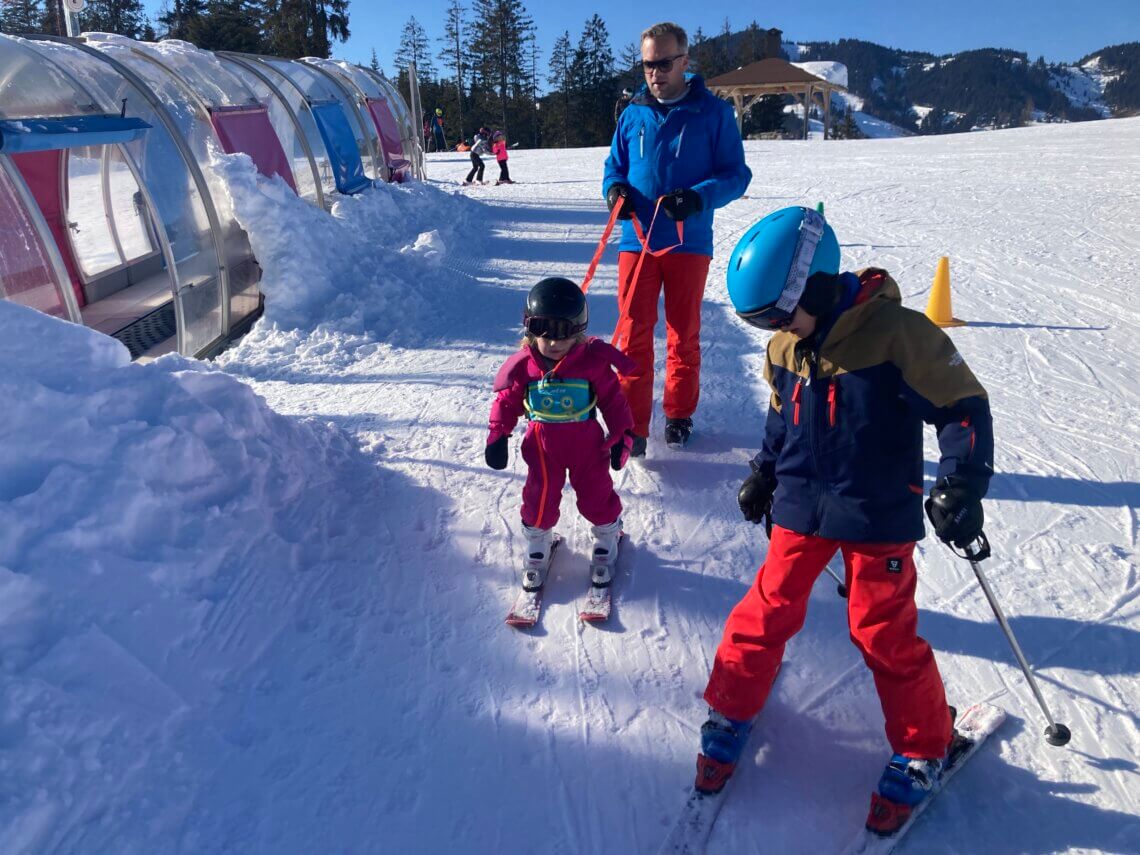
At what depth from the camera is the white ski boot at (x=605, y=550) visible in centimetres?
338

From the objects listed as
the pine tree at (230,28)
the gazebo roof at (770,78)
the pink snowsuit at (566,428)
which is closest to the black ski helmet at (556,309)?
the pink snowsuit at (566,428)

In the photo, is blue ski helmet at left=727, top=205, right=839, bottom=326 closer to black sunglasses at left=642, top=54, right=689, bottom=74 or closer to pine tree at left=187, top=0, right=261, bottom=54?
black sunglasses at left=642, top=54, right=689, bottom=74

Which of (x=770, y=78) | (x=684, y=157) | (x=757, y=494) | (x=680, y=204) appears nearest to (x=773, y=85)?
(x=770, y=78)

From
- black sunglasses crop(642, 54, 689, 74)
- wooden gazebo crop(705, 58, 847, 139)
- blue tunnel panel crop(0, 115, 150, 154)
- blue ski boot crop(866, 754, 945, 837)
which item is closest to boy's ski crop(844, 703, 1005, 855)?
blue ski boot crop(866, 754, 945, 837)

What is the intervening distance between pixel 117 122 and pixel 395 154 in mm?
9874

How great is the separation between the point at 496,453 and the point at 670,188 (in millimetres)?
1781

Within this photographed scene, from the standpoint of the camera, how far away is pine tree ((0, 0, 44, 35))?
3825 centimetres

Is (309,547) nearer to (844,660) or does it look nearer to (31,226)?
(844,660)

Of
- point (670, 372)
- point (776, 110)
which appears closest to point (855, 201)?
point (670, 372)

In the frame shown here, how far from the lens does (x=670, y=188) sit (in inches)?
156

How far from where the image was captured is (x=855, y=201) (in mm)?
13844

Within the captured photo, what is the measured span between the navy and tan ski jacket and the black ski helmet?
96 centimetres

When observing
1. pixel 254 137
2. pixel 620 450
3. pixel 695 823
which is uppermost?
pixel 254 137

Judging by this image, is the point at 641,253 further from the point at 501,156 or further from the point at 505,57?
the point at 505,57
